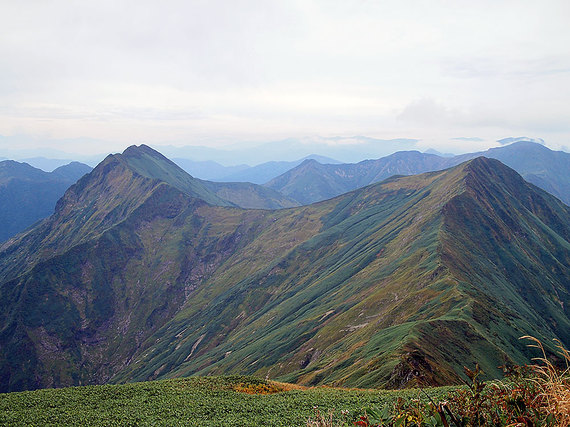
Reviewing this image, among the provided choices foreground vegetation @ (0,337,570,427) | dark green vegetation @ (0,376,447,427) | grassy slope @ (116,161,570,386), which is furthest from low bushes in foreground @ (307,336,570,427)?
grassy slope @ (116,161,570,386)

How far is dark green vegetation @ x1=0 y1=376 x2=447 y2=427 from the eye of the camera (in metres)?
35.0

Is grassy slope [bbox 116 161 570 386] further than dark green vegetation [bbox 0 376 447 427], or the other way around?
grassy slope [bbox 116 161 570 386]

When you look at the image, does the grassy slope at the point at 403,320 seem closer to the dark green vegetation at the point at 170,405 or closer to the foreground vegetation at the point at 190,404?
the foreground vegetation at the point at 190,404

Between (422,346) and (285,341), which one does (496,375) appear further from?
(285,341)

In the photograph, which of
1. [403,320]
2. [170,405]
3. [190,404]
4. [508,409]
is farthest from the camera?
[403,320]

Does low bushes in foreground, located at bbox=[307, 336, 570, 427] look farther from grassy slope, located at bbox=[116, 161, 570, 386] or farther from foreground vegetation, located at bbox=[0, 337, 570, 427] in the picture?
grassy slope, located at bbox=[116, 161, 570, 386]

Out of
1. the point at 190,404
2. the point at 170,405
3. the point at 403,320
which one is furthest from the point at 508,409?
the point at 403,320

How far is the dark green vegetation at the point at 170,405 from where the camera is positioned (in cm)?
3500

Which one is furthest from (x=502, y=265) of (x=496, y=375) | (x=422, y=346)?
(x=422, y=346)

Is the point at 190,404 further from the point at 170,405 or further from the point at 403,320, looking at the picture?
the point at 403,320

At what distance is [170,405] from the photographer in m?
40.3

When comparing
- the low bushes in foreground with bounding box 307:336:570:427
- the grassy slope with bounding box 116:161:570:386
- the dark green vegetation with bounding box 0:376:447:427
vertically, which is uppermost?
the low bushes in foreground with bounding box 307:336:570:427

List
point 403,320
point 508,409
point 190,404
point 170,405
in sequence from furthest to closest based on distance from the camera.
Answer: point 403,320 < point 190,404 < point 170,405 < point 508,409

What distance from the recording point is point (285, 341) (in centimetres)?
15062
